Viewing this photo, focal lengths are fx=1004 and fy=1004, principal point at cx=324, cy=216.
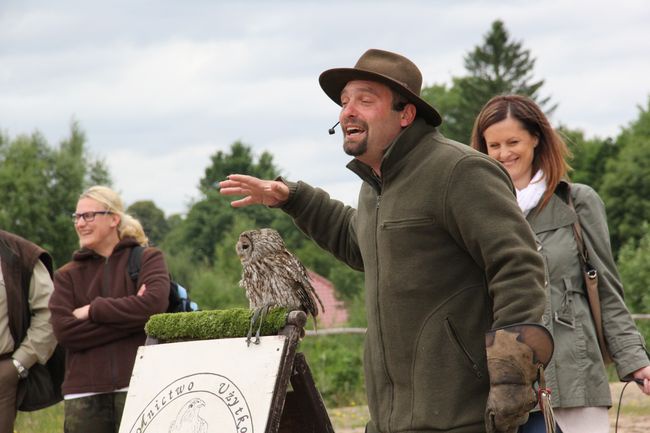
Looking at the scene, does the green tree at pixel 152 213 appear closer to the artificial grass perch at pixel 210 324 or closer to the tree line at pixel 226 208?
the tree line at pixel 226 208

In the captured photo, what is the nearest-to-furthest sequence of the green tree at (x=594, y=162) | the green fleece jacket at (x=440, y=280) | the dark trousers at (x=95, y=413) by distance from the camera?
the green fleece jacket at (x=440, y=280), the dark trousers at (x=95, y=413), the green tree at (x=594, y=162)

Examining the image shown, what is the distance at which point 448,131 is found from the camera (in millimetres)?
52906

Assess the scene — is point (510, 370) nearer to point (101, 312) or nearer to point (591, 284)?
point (591, 284)

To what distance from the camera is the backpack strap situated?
6.13 metres

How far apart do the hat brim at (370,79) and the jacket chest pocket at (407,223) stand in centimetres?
45

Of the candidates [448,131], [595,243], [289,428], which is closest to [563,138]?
[595,243]

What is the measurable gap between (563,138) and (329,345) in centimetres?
1164

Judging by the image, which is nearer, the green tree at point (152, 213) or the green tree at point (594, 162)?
the green tree at point (594, 162)

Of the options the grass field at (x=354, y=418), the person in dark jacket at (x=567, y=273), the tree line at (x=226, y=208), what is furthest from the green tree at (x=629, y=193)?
the person in dark jacket at (x=567, y=273)

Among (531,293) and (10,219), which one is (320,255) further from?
(531,293)

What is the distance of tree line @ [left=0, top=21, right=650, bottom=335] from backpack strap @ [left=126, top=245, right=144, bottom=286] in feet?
62.6

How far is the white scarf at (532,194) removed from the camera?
4281 millimetres

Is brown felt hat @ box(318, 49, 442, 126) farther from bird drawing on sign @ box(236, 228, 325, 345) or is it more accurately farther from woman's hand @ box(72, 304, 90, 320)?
woman's hand @ box(72, 304, 90, 320)

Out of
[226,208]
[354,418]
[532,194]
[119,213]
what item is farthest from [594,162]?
[532,194]
